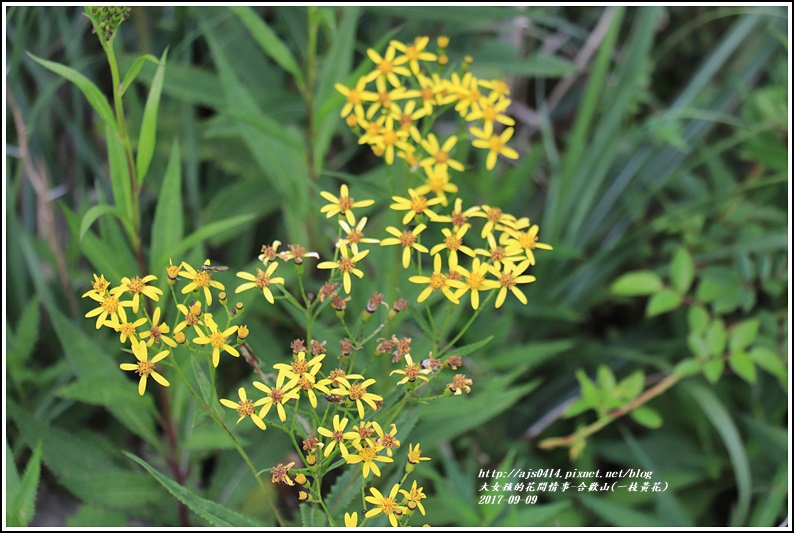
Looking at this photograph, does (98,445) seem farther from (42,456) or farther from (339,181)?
(339,181)

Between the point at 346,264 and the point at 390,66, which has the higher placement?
the point at 390,66

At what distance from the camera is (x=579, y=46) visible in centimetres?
321

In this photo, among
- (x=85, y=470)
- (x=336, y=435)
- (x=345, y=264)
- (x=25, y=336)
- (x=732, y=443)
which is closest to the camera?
(x=336, y=435)

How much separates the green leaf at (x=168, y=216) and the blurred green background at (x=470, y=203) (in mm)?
39

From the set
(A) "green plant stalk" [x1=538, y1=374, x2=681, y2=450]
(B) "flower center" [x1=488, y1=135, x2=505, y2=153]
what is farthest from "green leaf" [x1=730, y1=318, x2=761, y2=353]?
(B) "flower center" [x1=488, y1=135, x2=505, y2=153]

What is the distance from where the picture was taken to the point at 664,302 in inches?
86.0

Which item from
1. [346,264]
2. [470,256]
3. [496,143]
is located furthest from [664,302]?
[346,264]

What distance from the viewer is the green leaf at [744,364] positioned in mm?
2039

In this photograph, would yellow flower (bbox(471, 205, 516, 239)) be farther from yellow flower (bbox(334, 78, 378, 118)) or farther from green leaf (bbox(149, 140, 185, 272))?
green leaf (bbox(149, 140, 185, 272))

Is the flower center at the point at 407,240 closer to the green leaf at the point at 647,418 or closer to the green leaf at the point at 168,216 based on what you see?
the green leaf at the point at 168,216

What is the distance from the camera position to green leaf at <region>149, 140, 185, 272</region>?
1.78 meters

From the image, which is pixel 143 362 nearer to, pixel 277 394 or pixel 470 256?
pixel 277 394

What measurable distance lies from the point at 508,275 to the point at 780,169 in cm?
149

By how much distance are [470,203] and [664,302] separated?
65 cm
